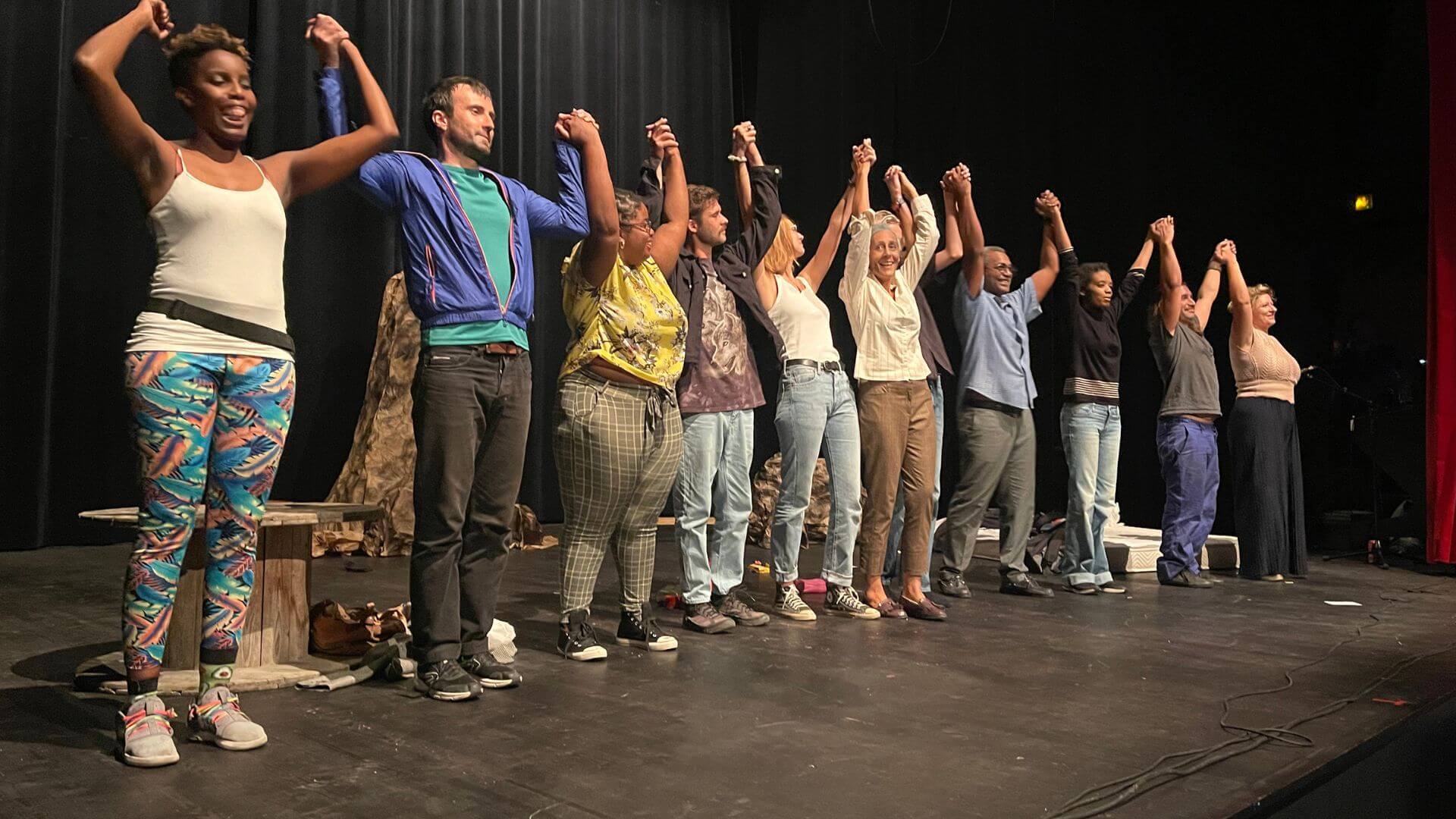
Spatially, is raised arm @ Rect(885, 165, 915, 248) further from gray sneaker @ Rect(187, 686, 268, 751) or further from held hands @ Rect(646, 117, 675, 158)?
gray sneaker @ Rect(187, 686, 268, 751)

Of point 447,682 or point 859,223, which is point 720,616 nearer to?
point 447,682

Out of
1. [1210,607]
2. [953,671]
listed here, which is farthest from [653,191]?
[1210,607]

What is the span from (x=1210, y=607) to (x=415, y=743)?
3536 millimetres

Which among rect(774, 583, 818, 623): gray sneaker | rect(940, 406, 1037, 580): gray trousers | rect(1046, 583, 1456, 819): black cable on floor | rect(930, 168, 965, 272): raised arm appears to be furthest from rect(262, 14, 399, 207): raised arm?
rect(940, 406, 1037, 580): gray trousers

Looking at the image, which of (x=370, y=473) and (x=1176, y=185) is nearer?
(x=370, y=473)

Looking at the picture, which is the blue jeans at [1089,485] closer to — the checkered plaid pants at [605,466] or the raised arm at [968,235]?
the raised arm at [968,235]

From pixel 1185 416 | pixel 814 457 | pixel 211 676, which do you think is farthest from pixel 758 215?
pixel 1185 416

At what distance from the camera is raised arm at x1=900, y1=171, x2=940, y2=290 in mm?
4391

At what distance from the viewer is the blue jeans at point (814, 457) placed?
398cm

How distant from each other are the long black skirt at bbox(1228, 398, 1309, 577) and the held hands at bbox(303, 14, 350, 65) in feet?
16.0

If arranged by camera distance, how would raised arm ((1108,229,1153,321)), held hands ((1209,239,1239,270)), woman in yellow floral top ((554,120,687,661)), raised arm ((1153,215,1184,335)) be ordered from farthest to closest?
held hands ((1209,239,1239,270)) → raised arm ((1153,215,1184,335)) → raised arm ((1108,229,1153,321)) → woman in yellow floral top ((554,120,687,661))

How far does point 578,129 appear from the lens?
9.78ft

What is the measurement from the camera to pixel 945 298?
8867 millimetres

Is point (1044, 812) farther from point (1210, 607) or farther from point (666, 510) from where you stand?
point (666, 510)
